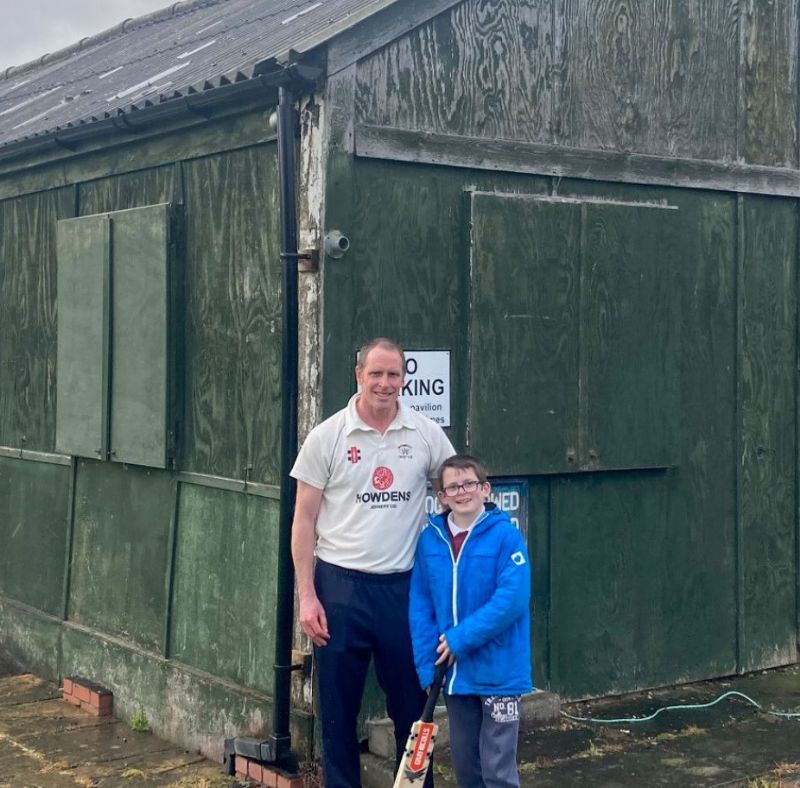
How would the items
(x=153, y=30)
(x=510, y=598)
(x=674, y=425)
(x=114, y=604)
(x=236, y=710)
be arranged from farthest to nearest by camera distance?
(x=153, y=30)
(x=114, y=604)
(x=674, y=425)
(x=236, y=710)
(x=510, y=598)

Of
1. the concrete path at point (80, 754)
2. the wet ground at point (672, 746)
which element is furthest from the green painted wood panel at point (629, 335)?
the concrete path at point (80, 754)

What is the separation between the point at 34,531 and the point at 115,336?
1816mm

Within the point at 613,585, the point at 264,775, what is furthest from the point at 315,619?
the point at 613,585

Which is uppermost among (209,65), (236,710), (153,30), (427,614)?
(153,30)

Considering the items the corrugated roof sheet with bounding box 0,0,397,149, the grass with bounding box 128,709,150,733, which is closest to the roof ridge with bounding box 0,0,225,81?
the corrugated roof sheet with bounding box 0,0,397,149

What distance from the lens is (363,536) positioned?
18.0ft

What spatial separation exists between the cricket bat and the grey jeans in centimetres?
14

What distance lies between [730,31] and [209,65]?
2.96m

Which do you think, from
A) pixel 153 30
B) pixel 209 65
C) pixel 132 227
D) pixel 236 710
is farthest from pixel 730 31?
pixel 153 30

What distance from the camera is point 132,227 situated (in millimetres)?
7562

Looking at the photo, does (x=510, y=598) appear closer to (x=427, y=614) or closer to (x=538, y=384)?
(x=427, y=614)

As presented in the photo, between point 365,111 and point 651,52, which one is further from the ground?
point 651,52

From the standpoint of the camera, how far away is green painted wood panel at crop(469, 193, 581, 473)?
22.1ft

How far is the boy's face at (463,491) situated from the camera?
5039 millimetres
